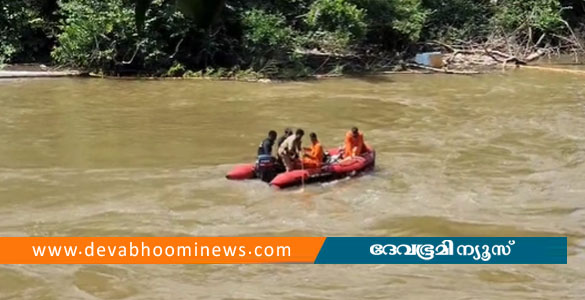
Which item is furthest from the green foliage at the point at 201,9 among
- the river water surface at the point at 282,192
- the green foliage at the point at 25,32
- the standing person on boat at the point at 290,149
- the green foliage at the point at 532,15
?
the green foliage at the point at 532,15

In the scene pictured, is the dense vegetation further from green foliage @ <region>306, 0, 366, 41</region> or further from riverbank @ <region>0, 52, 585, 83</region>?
riverbank @ <region>0, 52, 585, 83</region>

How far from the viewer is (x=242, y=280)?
8.16 m

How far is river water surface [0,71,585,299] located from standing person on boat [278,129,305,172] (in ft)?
1.54

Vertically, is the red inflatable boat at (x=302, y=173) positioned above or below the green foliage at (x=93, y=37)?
below

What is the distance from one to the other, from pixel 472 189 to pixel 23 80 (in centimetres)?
1252

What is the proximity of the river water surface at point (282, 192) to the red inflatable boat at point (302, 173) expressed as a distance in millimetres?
136

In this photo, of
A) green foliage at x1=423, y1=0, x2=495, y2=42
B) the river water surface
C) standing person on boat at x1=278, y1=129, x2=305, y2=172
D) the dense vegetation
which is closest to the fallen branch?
the dense vegetation

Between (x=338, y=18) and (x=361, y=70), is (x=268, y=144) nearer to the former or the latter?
(x=338, y=18)

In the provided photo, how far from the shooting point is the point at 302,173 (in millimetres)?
11070

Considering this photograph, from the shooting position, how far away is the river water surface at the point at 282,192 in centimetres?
813

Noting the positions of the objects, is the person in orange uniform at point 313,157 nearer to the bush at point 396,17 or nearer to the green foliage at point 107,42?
the green foliage at point 107,42

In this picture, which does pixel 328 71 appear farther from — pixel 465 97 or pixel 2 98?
pixel 2 98

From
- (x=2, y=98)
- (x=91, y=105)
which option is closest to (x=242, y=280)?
(x=91, y=105)

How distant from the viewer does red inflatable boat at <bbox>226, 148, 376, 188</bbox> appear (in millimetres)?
11041
